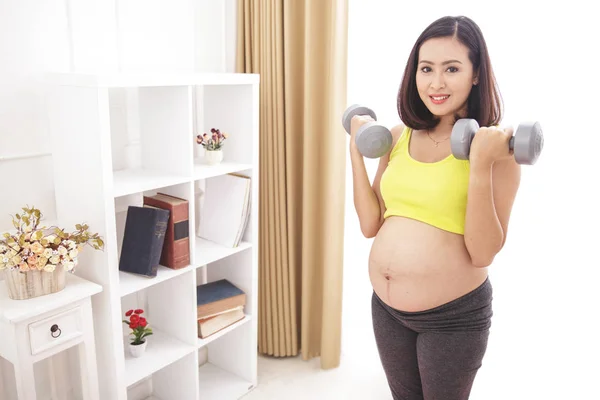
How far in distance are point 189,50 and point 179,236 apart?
81 cm

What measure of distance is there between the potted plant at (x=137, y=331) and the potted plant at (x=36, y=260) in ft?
1.26

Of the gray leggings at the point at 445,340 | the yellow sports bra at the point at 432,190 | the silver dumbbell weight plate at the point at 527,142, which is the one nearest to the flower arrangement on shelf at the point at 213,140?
the yellow sports bra at the point at 432,190

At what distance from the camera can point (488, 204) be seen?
1.37 m

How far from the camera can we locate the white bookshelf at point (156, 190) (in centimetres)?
175

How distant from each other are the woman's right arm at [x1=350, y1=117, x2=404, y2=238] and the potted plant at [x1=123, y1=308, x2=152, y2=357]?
2.98 feet

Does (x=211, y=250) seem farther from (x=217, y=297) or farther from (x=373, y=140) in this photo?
(x=373, y=140)

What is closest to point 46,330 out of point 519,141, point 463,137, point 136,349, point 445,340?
point 136,349

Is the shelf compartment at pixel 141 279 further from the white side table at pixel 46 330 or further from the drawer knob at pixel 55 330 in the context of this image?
the drawer knob at pixel 55 330

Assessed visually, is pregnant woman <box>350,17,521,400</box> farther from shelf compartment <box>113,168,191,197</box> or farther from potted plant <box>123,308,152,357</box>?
potted plant <box>123,308,152,357</box>

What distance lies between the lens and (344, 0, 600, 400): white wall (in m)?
1.95

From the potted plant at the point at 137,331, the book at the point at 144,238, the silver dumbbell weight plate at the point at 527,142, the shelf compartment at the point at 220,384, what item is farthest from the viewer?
the shelf compartment at the point at 220,384

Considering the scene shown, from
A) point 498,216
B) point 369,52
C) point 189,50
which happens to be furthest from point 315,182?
point 498,216

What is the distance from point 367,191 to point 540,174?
77 centimetres

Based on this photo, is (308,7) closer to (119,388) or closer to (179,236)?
(179,236)
